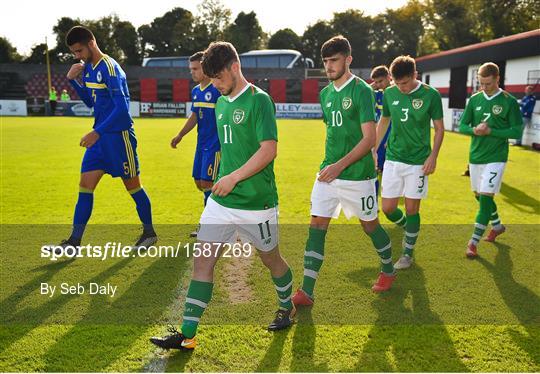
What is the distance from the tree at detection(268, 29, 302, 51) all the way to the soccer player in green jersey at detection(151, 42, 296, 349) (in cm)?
7548

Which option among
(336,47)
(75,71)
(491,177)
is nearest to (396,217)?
(491,177)

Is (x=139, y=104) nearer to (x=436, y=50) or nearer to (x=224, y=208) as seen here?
(x=224, y=208)

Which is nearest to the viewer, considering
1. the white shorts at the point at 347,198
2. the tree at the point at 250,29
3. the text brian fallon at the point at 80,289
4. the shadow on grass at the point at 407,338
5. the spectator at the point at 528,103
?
the shadow on grass at the point at 407,338

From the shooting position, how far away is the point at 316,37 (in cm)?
7519

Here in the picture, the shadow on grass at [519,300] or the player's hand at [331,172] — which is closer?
the shadow on grass at [519,300]

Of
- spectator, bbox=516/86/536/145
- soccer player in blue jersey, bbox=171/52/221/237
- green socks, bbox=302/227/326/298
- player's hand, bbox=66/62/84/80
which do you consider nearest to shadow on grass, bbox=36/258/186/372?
green socks, bbox=302/227/326/298

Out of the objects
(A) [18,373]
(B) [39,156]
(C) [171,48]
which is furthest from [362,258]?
(C) [171,48]

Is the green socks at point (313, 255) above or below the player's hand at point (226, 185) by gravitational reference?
below

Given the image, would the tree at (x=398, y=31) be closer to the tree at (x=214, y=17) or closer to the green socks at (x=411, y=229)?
the tree at (x=214, y=17)

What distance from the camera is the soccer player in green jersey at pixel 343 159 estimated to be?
3.81 m

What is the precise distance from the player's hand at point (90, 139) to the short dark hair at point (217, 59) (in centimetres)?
248

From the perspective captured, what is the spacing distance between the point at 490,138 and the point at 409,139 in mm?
1236

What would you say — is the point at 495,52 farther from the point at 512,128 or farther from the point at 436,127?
the point at 436,127

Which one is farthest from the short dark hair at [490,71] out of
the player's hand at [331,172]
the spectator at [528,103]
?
the spectator at [528,103]
